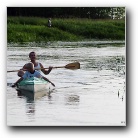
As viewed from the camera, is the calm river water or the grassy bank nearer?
the calm river water

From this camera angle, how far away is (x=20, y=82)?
619 cm

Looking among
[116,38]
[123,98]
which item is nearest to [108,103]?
[123,98]

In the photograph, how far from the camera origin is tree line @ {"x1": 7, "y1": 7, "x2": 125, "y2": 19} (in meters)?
6.13

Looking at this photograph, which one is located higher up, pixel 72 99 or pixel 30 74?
pixel 30 74

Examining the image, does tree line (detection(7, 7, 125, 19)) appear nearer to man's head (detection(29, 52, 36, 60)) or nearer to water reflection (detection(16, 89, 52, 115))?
man's head (detection(29, 52, 36, 60))

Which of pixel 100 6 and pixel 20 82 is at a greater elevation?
pixel 100 6

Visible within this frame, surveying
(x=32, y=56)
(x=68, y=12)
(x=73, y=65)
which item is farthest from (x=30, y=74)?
(x=68, y=12)

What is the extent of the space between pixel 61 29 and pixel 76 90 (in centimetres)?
55

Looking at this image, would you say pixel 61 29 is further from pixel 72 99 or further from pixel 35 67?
pixel 72 99

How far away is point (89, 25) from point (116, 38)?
278mm

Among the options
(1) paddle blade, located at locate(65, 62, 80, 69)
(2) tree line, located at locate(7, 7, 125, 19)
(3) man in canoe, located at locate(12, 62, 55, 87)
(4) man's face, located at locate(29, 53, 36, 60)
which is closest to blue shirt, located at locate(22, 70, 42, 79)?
(3) man in canoe, located at locate(12, 62, 55, 87)

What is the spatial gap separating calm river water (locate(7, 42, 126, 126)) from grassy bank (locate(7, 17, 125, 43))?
9cm

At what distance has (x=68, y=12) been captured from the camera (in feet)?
20.3
